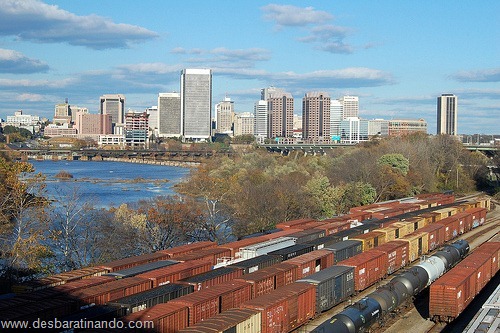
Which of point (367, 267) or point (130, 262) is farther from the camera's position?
point (367, 267)

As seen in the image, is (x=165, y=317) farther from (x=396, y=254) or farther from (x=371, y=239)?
(x=371, y=239)

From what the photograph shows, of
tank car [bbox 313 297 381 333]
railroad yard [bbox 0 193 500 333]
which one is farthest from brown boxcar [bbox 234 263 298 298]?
tank car [bbox 313 297 381 333]

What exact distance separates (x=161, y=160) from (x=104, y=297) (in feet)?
538

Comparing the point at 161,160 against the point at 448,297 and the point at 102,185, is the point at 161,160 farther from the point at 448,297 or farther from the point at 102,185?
the point at 448,297

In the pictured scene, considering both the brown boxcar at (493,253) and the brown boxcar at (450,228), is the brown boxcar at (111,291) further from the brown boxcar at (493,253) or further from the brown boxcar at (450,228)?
the brown boxcar at (450,228)

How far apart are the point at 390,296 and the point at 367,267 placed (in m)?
4.62

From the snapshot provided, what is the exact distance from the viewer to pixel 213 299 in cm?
2016

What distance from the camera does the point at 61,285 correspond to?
2156cm

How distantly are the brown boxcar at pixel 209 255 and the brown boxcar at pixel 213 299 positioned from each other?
5563mm

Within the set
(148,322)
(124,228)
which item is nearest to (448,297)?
(148,322)

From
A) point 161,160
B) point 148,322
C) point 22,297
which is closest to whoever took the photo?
point 148,322

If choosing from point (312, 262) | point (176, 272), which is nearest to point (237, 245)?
point (312, 262)

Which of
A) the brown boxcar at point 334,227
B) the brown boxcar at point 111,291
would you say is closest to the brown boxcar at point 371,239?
the brown boxcar at point 334,227

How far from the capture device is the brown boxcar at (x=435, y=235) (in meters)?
37.2
